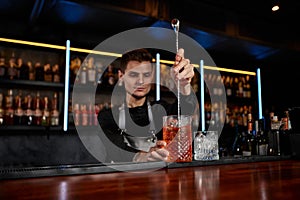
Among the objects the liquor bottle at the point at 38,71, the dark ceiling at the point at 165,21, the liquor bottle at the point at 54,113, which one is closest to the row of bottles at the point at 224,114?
the dark ceiling at the point at 165,21

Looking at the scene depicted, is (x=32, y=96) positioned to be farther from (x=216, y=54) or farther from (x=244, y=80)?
(x=244, y=80)

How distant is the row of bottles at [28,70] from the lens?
9.37 feet

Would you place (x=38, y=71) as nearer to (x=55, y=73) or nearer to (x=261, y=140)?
(x=55, y=73)

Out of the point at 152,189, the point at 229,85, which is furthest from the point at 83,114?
the point at 152,189

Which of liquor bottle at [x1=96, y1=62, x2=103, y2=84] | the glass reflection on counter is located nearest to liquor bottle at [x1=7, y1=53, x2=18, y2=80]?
liquor bottle at [x1=96, y1=62, x2=103, y2=84]

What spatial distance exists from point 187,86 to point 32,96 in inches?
84.5

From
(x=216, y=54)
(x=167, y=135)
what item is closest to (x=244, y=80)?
(x=216, y=54)

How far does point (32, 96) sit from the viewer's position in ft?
10.0

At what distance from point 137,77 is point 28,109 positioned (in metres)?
1.45

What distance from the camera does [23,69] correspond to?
3025mm

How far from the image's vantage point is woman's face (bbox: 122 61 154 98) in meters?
2.02

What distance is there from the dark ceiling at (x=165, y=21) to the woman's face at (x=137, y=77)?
0.78 m

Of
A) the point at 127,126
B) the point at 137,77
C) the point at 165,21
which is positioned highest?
the point at 165,21

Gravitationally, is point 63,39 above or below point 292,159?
above
